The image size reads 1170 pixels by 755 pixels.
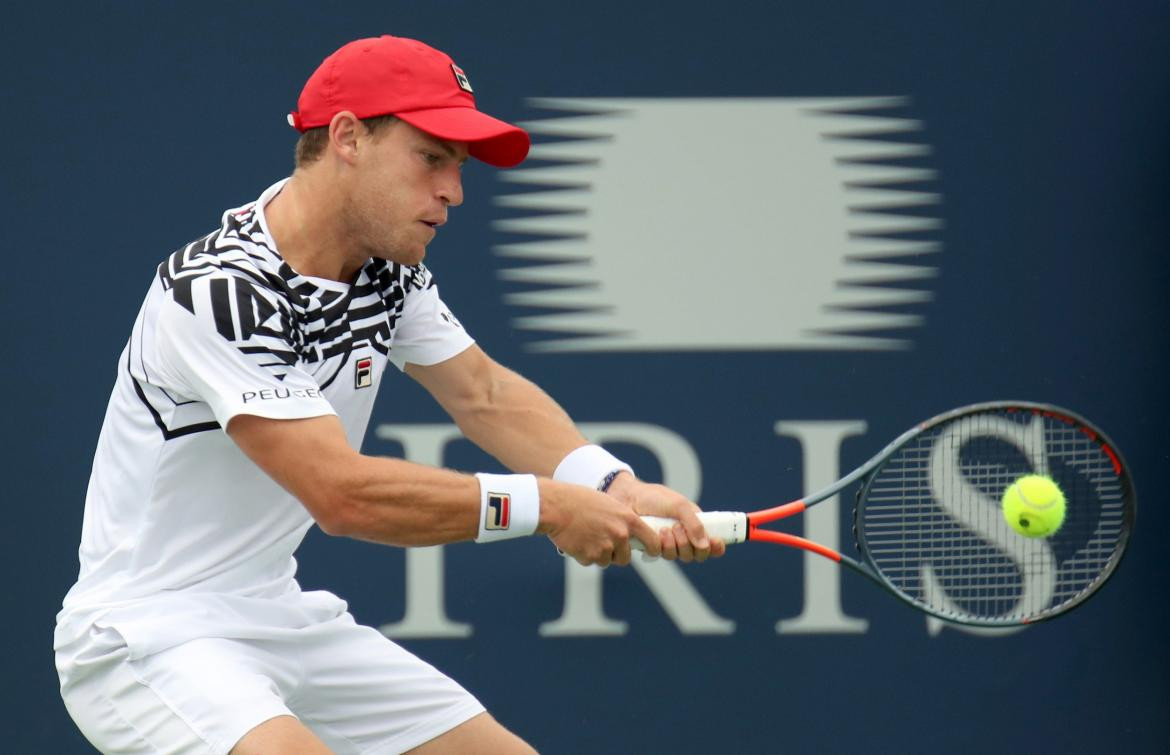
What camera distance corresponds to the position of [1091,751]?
160 inches

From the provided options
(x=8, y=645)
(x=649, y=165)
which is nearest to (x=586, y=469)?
(x=649, y=165)

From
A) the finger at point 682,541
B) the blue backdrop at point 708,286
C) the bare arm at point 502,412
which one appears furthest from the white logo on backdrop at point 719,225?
the finger at point 682,541

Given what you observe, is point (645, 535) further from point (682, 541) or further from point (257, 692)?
point (257, 692)

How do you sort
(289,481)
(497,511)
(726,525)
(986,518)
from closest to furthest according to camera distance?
(289,481) → (497,511) → (726,525) → (986,518)

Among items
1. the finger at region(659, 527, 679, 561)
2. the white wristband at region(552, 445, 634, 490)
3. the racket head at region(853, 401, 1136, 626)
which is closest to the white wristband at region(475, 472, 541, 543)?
the finger at region(659, 527, 679, 561)

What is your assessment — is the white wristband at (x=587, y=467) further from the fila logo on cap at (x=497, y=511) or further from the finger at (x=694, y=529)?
the fila logo on cap at (x=497, y=511)

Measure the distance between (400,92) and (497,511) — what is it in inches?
26.4

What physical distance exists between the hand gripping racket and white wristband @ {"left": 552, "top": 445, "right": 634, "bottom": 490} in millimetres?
712

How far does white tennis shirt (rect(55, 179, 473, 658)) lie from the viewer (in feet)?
8.39

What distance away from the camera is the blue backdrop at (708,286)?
12.7 feet

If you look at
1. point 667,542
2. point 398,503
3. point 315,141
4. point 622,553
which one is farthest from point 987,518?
point 315,141

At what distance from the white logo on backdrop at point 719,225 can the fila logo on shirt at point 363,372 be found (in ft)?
3.62

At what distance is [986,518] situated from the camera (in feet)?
12.8

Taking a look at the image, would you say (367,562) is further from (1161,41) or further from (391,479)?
(1161,41)
